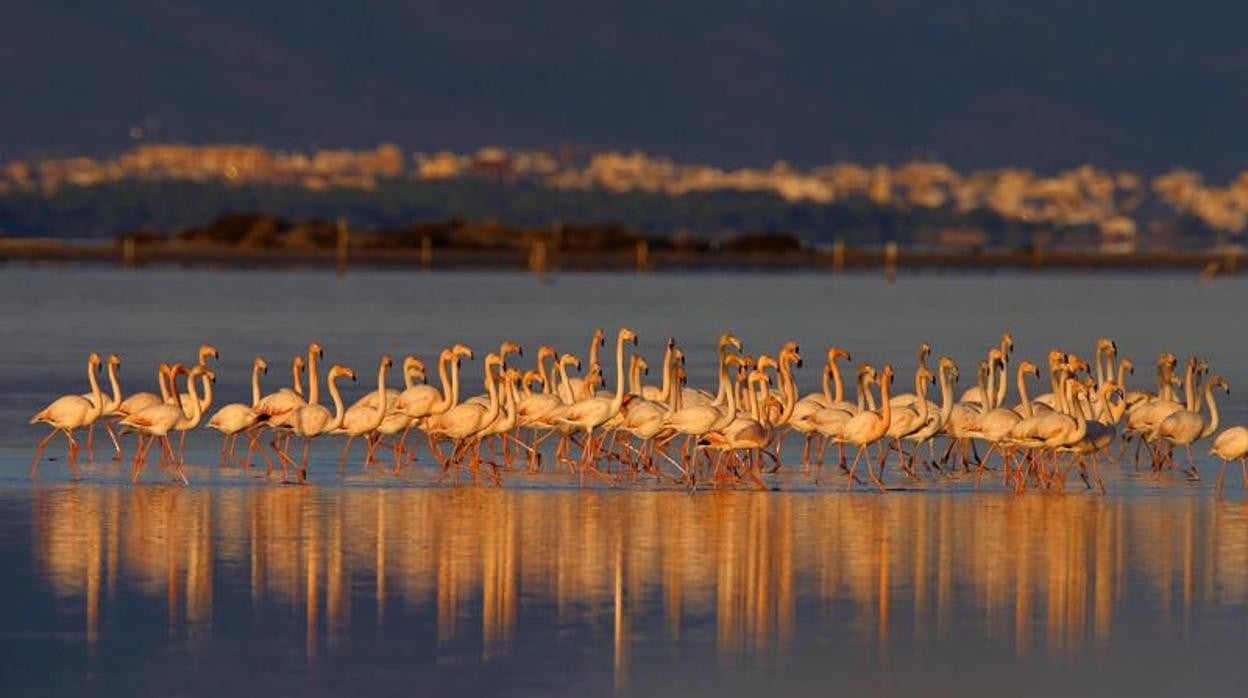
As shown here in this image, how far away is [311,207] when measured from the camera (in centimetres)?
17600

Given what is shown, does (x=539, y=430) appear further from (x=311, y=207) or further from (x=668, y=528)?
(x=311, y=207)

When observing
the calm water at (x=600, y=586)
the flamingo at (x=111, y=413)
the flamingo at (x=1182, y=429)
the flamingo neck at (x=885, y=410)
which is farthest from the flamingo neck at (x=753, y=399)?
the flamingo at (x=111, y=413)

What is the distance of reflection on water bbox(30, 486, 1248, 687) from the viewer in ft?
54.0

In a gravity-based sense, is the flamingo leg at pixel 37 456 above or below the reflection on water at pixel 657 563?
above

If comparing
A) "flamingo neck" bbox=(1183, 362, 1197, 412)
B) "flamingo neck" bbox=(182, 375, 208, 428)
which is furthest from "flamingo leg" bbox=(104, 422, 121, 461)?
"flamingo neck" bbox=(1183, 362, 1197, 412)

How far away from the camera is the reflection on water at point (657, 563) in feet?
54.0

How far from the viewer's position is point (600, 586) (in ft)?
58.5

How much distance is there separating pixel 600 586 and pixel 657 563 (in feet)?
3.50

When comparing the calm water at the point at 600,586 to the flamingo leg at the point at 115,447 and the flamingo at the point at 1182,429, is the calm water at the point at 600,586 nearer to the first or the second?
the flamingo at the point at 1182,429

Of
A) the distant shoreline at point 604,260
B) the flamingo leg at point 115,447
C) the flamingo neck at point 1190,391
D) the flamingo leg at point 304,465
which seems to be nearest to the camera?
the flamingo leg at point 304,465

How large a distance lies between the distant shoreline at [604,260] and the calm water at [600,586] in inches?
2897

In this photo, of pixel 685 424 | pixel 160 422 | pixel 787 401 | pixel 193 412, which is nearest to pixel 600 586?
pixel 685 424

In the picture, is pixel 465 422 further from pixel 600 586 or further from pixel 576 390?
pixel 600 586

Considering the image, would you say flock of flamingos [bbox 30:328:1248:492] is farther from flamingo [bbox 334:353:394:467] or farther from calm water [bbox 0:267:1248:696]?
calm water [bbox 0:267:1248:696]
